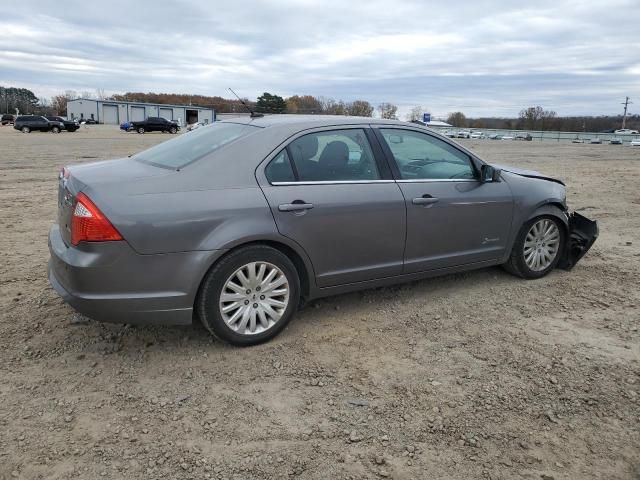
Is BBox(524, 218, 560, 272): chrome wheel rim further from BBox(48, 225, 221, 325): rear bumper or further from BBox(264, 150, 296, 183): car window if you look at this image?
BBox(48, 225, 221, 325): rear bumper

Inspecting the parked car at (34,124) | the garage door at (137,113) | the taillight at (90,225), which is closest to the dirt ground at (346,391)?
the taillight at (90,225)

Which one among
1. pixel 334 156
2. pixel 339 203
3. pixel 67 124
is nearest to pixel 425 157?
pixel 334 156

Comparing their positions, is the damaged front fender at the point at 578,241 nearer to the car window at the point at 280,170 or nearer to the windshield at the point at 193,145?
the car window at the point at 280,170

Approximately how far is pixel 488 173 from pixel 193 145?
263 cm

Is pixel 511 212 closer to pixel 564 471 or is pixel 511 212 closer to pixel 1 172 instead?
pixel 564 471

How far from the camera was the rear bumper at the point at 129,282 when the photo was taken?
3.26 metres

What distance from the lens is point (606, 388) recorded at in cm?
331

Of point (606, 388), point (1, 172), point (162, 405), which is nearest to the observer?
point (162, 405)

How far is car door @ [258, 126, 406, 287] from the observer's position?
3793 millimetres

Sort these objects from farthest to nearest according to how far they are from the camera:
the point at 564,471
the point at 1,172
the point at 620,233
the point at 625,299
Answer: the point at 1,172 → the point at 620,233 → the point at 625,299 → the point at 564,471

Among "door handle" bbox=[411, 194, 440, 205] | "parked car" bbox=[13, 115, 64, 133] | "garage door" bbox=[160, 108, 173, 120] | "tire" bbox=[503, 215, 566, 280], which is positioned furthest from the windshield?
"garage door" bbox=[160, 108, 173, 120]

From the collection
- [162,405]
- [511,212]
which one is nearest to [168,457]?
[162,405]

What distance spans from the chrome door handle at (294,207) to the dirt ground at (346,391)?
0.99 m

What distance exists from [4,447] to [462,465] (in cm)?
232
